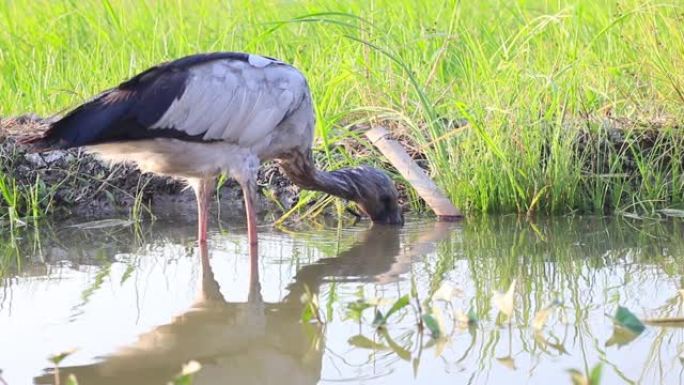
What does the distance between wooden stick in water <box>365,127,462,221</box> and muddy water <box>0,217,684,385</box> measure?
0.11 metres

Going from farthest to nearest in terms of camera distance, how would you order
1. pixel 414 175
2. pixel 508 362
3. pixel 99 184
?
pixel 99 184 → pixel 414 175 → pixel 508 362

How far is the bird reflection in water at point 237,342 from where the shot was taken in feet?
13.4

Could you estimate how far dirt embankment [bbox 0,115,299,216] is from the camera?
748 centimetres

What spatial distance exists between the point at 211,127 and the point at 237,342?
6.10 feet

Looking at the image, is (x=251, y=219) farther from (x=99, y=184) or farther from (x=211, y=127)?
(x=99, y=184)

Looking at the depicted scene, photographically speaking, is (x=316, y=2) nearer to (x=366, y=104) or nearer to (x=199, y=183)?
(x=366, y=104)

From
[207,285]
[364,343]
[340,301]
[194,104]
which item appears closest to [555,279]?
[340,301]

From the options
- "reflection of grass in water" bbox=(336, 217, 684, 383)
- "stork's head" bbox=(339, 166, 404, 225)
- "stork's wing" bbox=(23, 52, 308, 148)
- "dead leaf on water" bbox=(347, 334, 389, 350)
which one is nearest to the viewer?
"reflection of grass in water" bbox=(336, 217, 684, 383)

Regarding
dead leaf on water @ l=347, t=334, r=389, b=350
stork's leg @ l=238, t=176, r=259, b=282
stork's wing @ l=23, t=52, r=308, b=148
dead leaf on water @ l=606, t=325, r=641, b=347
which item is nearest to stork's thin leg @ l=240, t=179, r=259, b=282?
stork's leg @ l=238, t=176, r=259, b=282

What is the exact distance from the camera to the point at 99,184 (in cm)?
760

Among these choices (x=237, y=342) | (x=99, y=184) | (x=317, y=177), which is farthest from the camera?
(x=99, y=184)

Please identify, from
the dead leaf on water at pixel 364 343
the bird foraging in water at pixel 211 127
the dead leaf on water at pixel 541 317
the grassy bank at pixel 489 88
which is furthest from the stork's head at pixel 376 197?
the dead leaf on water at pixel 541 317

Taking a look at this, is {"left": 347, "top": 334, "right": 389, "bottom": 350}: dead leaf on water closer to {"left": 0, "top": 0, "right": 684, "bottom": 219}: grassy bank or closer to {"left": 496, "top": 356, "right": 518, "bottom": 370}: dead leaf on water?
{"left": 496, "top": 356, "right": 518, "bottom": 370}: dead leaf on water

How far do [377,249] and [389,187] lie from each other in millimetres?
658
